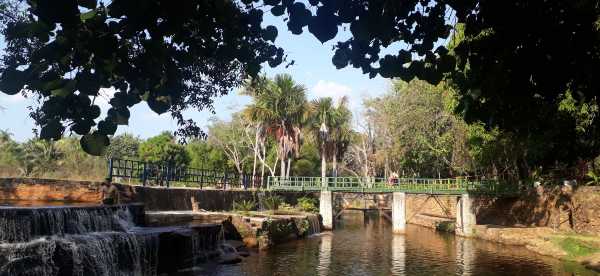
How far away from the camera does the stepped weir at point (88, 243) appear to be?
12.4 metres

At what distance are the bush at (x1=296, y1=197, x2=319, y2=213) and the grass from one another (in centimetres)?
1753

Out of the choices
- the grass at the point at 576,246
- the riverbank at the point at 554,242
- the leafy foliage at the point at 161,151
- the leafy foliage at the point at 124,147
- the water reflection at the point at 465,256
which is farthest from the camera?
the leafy foliage at the point at 124,147

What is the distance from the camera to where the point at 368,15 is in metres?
3.87

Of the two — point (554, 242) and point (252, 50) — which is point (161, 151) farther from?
point (252, 50)

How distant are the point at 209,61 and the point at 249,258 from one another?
16.8 m

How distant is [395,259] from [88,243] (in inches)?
527

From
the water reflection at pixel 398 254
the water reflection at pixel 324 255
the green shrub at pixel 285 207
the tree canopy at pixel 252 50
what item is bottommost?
the water reflection at pixel 398 254

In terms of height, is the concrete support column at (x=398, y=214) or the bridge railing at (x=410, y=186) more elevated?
the bridge railing at (x=410, y=186)

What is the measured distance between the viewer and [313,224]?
112ft

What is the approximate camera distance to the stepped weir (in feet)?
40.6

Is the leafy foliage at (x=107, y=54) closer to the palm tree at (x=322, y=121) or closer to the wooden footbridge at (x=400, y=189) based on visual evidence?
the wooden footbridge at (x=400, y=189)

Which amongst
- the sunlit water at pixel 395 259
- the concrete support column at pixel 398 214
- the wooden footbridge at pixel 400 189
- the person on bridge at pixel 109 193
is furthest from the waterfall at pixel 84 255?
the concrete support column at pixel 398 214

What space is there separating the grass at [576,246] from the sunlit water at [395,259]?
48.7 inches

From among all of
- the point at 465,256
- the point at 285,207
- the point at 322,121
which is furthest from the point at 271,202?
the point at 465,256
